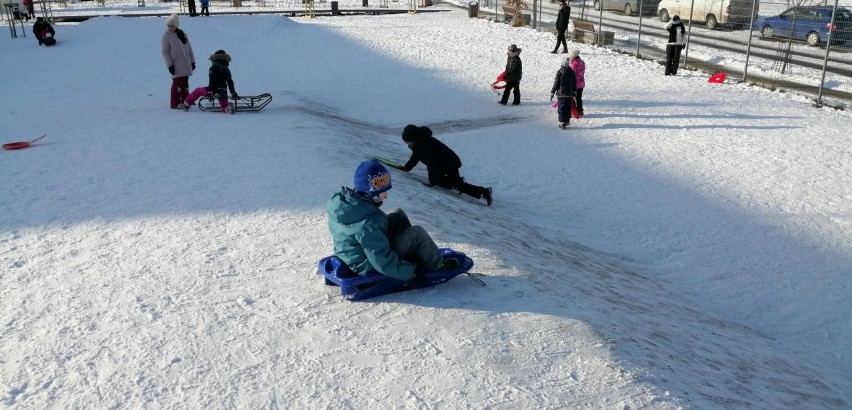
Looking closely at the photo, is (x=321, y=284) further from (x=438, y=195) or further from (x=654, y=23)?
(x=654, y=23)

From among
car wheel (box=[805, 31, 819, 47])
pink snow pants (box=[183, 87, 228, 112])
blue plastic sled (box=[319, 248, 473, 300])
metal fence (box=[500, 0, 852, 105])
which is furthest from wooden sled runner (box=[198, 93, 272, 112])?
car wheel (box=[805, 31, 819, 47])

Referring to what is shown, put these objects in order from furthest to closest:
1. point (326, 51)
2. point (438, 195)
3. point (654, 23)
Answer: point (654, 23) < point (326, 51) < point (438, 195)

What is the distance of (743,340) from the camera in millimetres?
6648

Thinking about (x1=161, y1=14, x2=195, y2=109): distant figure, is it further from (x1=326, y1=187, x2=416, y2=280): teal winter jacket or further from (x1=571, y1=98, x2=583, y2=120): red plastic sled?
(x1=326, y1=187, x2=416, y2=280): teal winter jacket

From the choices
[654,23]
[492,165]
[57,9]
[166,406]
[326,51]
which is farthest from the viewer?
[57,9]

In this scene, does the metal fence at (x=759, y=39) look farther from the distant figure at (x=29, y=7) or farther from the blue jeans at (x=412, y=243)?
the distant figure at (x=29, y=7)

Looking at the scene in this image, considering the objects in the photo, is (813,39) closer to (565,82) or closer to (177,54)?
(565,82)

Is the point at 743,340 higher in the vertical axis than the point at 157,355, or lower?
→ lower

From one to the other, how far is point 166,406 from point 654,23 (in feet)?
101

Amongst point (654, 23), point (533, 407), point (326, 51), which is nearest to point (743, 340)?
point (533, 407)

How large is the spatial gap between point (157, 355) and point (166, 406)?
607 millimetres

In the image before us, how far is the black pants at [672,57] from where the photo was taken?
59.3ft

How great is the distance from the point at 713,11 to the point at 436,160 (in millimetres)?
23051

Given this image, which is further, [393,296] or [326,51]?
[326,51]
